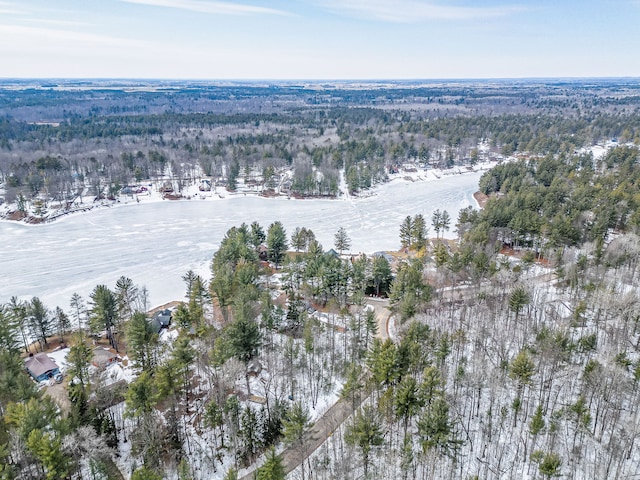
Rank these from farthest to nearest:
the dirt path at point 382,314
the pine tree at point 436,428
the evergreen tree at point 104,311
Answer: the dirt path at point 382,314, the evergreen tree at point 104,311, the pine tree at point 436,428

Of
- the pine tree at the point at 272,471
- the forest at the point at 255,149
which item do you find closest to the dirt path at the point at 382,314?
the pine tree at the point at 272,471

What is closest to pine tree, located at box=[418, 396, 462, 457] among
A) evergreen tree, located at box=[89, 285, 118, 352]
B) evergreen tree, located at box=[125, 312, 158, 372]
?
evergreen tree, located at box=[125, 312, 158, 372]

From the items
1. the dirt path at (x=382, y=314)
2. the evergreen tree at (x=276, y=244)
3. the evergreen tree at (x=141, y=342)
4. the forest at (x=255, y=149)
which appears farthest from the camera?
the forest at (x=255, y=149)

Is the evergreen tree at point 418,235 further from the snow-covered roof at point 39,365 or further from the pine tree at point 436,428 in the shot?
the snow-covered roof at point 39,365

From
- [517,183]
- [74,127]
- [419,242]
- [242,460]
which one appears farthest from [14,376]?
[74,127]

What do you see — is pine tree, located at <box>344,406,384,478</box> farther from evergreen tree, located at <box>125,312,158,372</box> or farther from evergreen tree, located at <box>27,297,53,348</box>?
evergreen tree, located at <box>27,297,53,348</box>

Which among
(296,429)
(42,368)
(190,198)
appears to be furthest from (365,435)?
(190,198)
